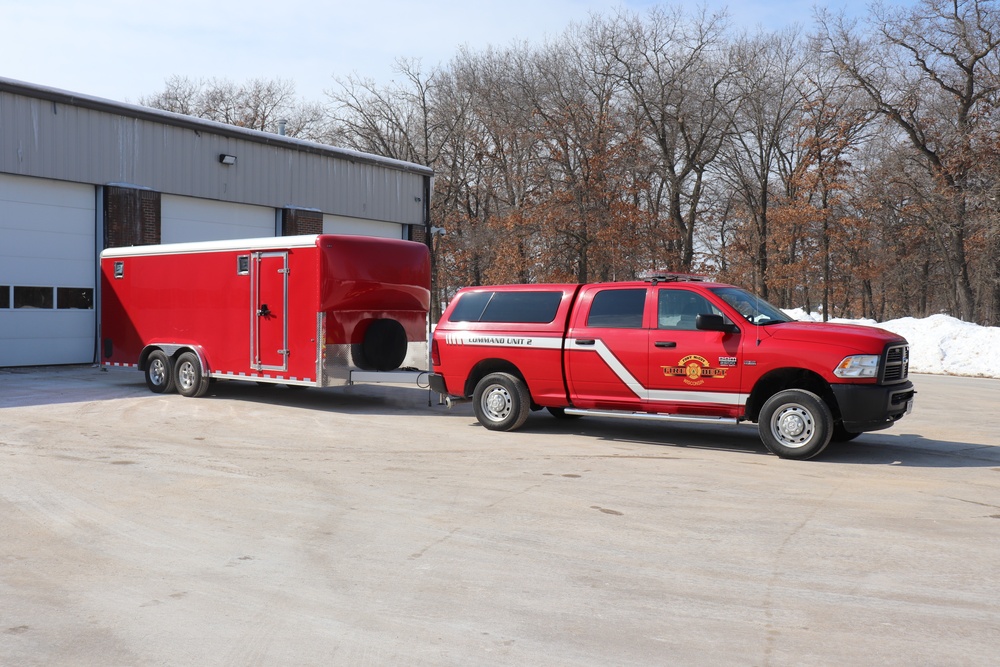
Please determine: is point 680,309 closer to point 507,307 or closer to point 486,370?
point 507,307

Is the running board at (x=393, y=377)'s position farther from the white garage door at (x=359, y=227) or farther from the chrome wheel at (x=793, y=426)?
the white garage door at (x=359, y=227)

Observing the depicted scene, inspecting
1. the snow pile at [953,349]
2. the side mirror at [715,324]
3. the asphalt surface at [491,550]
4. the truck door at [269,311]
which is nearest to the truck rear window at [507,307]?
the asphalt surface at [491,550]

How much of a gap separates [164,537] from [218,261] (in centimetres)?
960

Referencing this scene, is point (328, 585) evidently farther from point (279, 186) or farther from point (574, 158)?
point (574, 158)

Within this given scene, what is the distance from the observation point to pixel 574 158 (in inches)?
1660

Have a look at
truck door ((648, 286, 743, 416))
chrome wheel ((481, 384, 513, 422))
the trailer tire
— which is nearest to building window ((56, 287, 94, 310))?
the trailer tire

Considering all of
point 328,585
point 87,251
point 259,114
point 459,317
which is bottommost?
point 328,585

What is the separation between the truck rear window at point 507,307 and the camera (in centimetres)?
1189

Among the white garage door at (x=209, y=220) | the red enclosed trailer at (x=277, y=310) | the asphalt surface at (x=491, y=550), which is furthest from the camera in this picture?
the white garage door at (x=209, y=220)

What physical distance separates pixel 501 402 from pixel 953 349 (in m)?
18.4

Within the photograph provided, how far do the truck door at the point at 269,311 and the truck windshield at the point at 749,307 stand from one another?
22.6 feet

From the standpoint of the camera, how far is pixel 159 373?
1688 centimetres

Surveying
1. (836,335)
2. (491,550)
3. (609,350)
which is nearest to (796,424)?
(836,335)

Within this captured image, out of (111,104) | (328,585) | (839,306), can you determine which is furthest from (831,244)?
(328,585)
